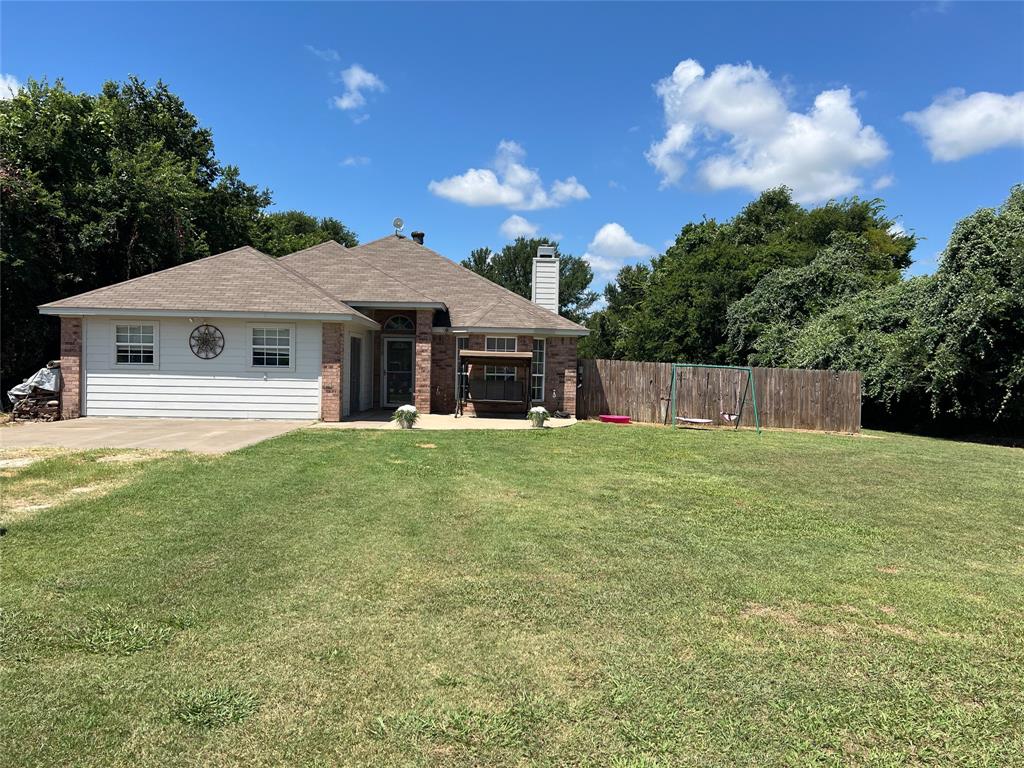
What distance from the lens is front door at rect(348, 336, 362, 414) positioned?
597 inches

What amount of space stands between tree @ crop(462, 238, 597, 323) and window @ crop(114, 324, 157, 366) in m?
37.5

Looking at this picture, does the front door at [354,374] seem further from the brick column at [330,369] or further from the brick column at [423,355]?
the brick column at [423,355]

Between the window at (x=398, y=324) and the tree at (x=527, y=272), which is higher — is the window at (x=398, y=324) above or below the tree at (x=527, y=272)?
below

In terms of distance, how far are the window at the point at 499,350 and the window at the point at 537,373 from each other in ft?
1.96

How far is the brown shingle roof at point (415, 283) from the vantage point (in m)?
16.4

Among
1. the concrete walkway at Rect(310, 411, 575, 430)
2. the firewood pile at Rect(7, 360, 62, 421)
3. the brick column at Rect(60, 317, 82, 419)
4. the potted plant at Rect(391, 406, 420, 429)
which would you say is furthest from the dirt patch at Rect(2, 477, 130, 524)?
the brick column at Rect(60, 317, 82, 419)

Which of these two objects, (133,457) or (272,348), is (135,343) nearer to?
(272,348)

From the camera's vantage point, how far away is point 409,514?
593 cm

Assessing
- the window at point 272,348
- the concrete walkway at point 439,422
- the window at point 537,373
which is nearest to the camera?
the concrete walkway at point 439,422

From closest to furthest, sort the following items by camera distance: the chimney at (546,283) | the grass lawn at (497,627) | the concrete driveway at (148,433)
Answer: the grass lawn at (497,627) → the concrete driveway at (148,433) → the chimney at (546,283)

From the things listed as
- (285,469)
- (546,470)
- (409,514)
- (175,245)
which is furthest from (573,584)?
(175,245)

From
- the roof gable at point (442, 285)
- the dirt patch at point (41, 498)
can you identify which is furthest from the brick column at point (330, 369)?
the dirt patch at point (41, 498)

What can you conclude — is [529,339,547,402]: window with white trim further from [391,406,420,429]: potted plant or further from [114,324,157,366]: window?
[114,324,157,366]: window

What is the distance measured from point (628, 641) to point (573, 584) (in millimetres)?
878
